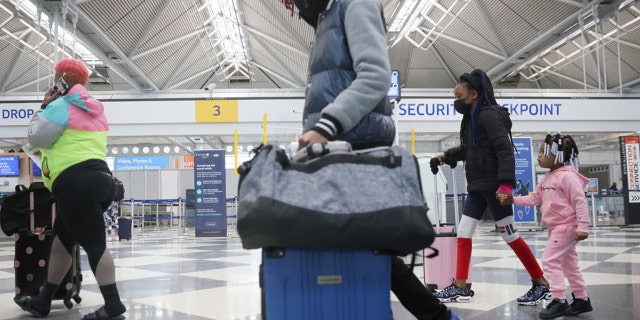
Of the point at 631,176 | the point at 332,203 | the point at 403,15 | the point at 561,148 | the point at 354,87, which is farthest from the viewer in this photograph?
the point at 403,15

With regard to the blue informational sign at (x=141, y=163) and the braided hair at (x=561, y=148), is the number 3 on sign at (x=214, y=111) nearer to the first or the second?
the braided hair at (x=561, y=148)

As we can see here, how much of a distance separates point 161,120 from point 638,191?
10.9m

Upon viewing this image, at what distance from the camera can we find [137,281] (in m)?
4.00

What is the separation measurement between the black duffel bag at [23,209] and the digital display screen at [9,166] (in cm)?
942

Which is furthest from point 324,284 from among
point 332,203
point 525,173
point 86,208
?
point 525,173

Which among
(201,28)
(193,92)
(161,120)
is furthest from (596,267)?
(193,92)

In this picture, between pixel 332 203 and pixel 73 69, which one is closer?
pixel 332 203

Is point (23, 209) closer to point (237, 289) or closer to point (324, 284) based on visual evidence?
point (237, 289)

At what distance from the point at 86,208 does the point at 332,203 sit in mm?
1602

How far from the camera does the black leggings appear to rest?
2.39 metres

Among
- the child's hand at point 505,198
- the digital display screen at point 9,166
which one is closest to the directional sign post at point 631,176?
the child's hand at point 505,198

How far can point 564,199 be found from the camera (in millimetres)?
2674

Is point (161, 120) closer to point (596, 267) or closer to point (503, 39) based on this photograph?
point (596, 267)

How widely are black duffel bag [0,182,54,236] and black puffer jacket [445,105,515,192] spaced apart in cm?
241
